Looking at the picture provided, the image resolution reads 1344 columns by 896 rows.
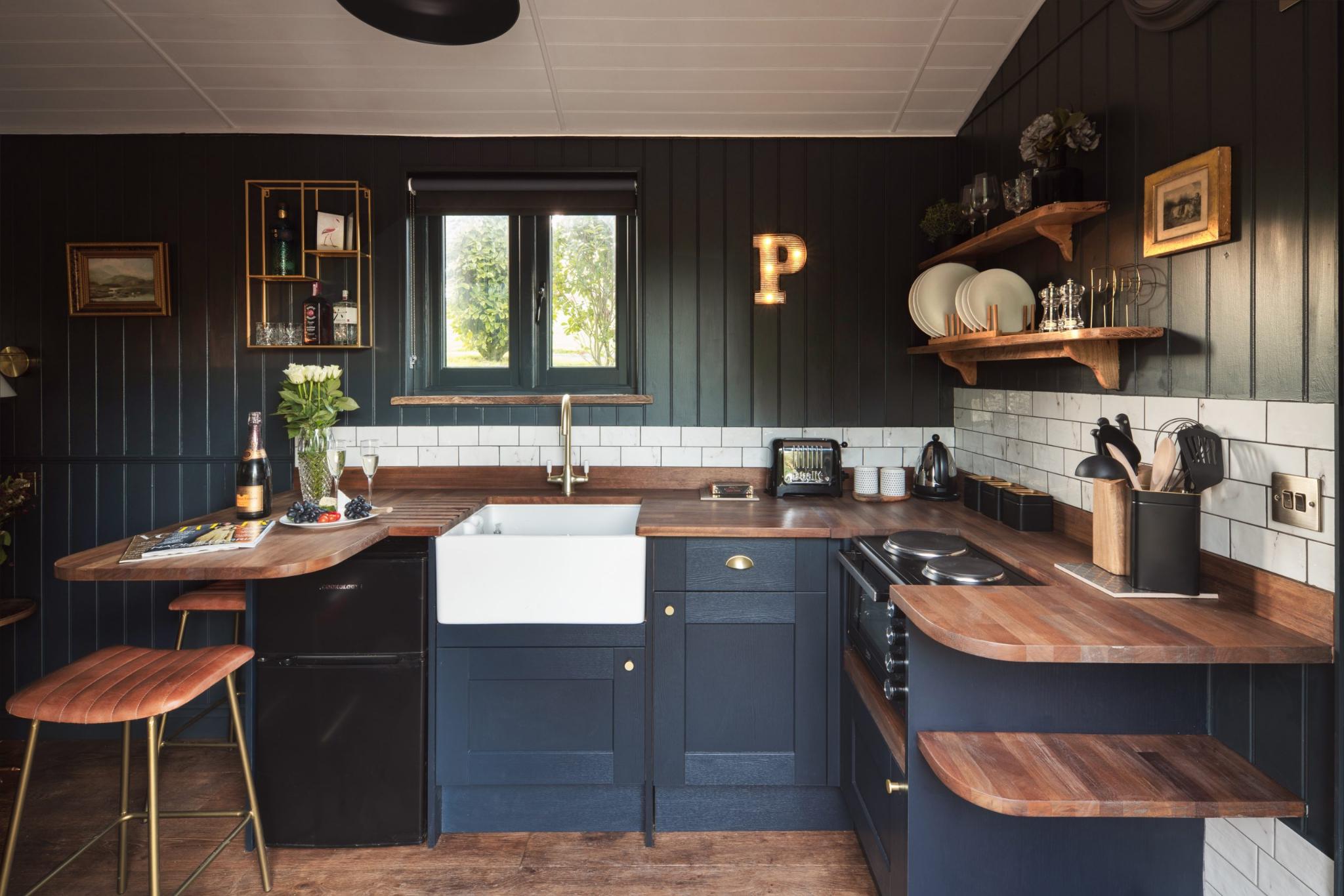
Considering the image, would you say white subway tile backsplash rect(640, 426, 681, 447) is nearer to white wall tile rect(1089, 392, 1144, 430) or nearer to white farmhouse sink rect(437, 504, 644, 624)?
white farmhouse sink rect(437, 504, 644, 624)

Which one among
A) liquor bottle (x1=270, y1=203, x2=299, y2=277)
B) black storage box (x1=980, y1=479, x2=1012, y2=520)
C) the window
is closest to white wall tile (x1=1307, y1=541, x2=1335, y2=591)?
black storage box (x1=980, y1=479, x2=1012, y2=520)

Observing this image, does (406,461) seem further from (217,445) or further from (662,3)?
(662,3)

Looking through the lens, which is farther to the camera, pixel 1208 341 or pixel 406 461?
pixel 406 461

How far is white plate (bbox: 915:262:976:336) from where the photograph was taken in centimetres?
295

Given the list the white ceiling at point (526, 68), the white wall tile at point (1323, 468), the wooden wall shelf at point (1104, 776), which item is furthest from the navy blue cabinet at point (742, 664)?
the white ceiling at point (526, 68)

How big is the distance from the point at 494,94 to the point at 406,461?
1.50 metres

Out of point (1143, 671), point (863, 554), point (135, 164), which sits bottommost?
point (1143, 671)

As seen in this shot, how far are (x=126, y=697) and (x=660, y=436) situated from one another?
6.69 ft

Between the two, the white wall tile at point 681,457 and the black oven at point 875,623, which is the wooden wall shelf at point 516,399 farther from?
the black oven at point 875,623

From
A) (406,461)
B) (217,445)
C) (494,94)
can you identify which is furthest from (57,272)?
(494,94)

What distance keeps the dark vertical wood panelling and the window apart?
1717mm

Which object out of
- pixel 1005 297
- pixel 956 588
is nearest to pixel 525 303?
pixel 1005 297

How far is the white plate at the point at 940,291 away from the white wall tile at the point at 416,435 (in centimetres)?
205

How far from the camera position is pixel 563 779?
8.11 ft
